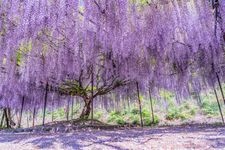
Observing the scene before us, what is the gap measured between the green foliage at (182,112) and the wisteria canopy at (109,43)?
116 inches

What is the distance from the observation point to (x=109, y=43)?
7367mm

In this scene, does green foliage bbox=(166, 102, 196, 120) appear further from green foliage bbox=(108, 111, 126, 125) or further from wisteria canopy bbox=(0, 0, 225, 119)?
wisteria canopy bbox=(0, 0, 225, 119)

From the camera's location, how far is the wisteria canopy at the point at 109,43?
6.41m

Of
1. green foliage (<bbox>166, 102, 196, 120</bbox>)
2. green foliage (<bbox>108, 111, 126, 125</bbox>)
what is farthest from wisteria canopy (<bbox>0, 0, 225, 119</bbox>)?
green foliage (<bbox>108, 111, 126, 125</bbox>)

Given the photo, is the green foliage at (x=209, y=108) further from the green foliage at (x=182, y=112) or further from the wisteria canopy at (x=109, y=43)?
the wisteria canopy at (x=109, y=43)

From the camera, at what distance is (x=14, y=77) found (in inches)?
412

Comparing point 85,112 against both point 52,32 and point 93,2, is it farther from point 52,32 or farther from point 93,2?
point 93,2

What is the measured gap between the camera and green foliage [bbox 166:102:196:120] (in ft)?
44.8

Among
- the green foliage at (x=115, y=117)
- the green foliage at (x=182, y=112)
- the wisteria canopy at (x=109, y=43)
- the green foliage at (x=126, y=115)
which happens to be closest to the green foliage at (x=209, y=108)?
the green foliage at (x=182, y=112)

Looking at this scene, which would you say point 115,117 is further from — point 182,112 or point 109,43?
point 109,43

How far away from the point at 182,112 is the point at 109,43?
8344 millimetres

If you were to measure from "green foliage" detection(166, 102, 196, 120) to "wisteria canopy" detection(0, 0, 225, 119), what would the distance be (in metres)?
2.93

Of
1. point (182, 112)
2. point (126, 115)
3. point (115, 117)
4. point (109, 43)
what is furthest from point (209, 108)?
point (109, 43)

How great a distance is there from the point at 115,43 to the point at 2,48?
3.04 m
